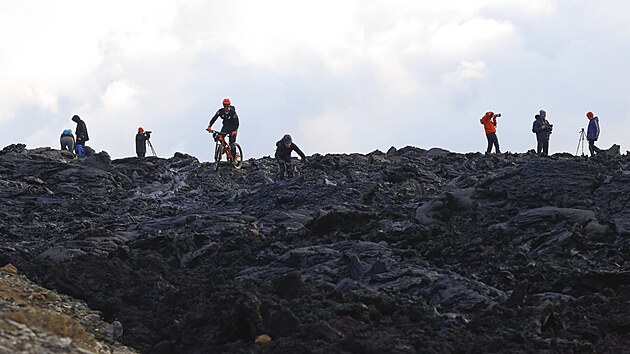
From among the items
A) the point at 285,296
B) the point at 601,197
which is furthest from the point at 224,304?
the point at 601,197

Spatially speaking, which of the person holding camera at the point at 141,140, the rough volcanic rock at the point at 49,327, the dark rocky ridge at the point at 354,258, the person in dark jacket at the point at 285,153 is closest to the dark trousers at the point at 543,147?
the dark rocky ridge at the point at 354,258

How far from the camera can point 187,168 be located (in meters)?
35.1

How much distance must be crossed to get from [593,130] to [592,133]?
121 mm

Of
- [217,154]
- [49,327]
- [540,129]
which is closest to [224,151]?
[217,154]

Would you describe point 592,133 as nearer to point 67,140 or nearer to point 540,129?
point 540,129

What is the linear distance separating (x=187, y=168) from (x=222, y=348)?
23.0 metres

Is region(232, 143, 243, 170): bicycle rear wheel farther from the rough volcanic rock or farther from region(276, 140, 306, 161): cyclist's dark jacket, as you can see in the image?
the rough volcanic rock

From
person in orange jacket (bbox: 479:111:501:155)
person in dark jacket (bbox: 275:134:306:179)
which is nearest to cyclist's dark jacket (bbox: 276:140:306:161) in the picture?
person in dark jacket (bbox: 275:134:306:179)

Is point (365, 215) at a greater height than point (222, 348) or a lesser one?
greater

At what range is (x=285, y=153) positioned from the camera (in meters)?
28.4

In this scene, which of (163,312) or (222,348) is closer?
(222,348)

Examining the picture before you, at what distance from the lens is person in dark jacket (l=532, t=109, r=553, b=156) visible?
3328 cm

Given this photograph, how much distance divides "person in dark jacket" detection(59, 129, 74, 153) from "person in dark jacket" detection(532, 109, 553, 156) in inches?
719

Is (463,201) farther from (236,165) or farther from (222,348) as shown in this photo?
(236,165)
